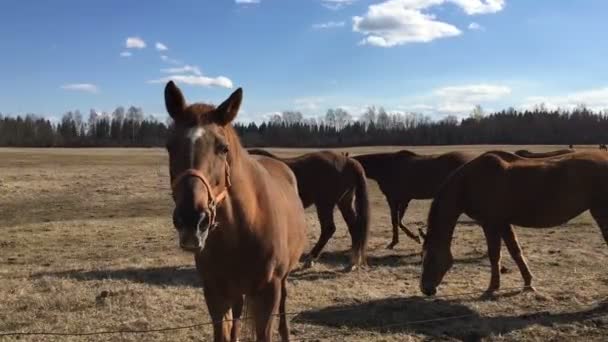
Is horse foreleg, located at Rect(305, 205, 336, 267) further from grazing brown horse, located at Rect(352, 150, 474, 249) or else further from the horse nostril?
the horse nostril

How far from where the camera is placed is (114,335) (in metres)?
5.29

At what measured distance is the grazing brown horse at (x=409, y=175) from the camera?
36.7 ft

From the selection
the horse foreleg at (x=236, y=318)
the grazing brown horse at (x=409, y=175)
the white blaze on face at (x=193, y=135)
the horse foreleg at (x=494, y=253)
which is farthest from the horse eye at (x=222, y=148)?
the grazing brown horse at (x=409, y=175)

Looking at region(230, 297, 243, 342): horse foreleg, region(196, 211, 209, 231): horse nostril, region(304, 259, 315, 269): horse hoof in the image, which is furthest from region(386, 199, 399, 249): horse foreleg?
region(196, 211, 209, 231): horse nostril

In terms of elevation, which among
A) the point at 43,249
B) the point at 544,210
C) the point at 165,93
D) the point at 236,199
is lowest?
the point at 43,249

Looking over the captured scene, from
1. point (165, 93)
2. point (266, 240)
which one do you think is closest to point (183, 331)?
point (266, 240)

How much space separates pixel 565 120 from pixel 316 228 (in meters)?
88.5

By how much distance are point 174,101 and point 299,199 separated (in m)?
2.46

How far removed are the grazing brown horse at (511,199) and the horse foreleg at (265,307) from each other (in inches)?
141

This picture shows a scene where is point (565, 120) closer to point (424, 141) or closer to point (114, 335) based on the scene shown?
point (424, 141)

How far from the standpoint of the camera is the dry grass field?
566cm

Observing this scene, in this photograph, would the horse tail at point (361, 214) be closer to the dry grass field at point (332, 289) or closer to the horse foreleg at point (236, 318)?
the dry grass field at point (332, 289)

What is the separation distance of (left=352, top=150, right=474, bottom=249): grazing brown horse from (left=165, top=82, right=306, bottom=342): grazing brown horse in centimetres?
737

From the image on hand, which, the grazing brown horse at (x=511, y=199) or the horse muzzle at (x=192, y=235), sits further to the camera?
the grazing brown horse at (x=511, y=199)
